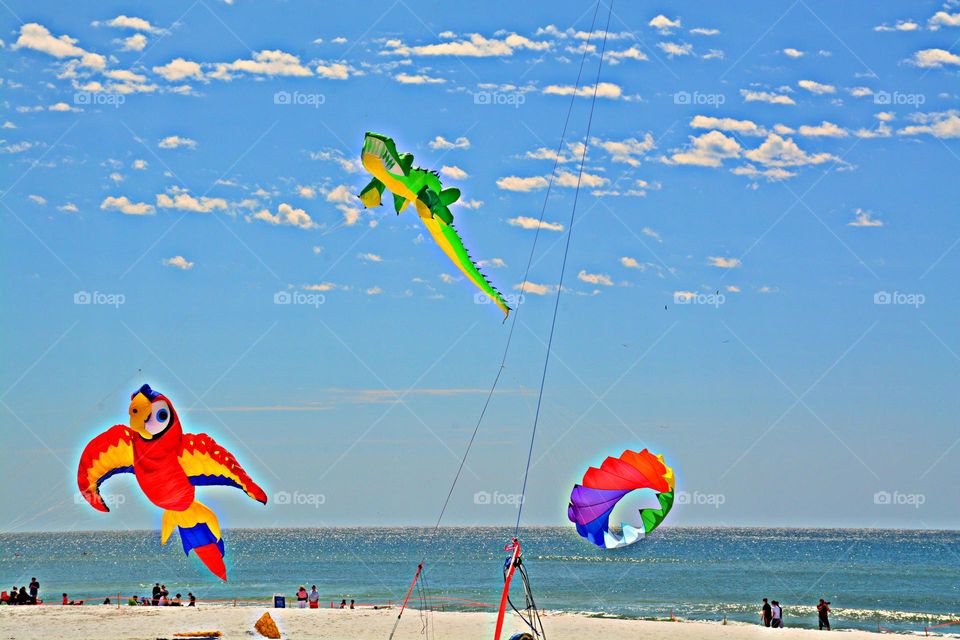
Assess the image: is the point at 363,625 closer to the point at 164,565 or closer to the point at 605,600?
the point at 605,600

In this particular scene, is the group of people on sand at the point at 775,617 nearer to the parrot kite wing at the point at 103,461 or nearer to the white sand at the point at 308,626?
the white sand at the point at 308,626

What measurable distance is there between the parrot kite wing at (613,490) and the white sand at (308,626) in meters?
7.44

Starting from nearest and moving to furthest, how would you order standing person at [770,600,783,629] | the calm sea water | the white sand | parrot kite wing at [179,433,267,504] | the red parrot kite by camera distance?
the red parrot kite
parrot kite wing at [179,433,267,504]
the white sand
standing person at [770,600,783,629]
the calm sea water

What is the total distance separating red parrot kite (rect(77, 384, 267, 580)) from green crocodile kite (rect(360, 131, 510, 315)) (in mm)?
6506

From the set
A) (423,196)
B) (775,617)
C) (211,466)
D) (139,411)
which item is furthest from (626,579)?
(423,196)

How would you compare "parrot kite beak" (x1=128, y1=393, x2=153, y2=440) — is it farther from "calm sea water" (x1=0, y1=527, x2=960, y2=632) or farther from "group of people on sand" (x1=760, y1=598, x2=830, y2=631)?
"group of people on sand" (x1=760, y1=598, x2=830, y2=631)

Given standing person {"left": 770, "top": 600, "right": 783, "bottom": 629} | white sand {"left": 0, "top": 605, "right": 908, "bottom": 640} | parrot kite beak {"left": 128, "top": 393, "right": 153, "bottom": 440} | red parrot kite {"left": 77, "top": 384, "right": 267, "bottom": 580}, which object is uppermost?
parrot kite beak {"left": 128, "top": 393, "right": 153, "bottom": 440}

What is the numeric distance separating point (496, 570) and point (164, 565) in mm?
30277

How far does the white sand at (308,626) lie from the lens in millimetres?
24484

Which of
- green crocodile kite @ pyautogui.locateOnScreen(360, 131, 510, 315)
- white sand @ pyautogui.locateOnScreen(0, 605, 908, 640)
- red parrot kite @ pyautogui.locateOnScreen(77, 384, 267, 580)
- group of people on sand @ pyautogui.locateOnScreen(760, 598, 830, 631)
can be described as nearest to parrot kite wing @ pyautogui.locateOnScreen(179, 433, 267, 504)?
red parrot kite @ pyautogui.locateOnScreen(77, 384, 267, 580)

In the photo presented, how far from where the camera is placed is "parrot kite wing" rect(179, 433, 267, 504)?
20.3 metres

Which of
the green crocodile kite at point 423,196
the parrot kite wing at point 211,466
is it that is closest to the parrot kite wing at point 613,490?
the green crocodile kite at point 423,196

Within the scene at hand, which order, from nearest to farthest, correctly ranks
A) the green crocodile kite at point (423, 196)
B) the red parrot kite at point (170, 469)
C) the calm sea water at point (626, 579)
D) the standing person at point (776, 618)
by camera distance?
the green crocodile kite at point (423, 196) → the red parrot kite at point (170, 469) → the standing person at point (776, 618) → the calm sea water at point (626, 579)

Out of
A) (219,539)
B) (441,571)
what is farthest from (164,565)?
(219,539)
